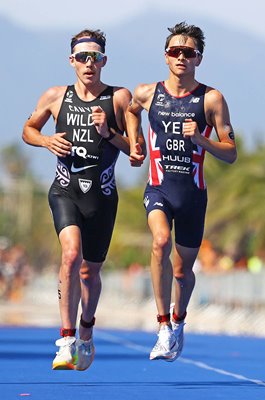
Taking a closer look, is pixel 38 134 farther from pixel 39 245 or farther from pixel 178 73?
pixel 39 245

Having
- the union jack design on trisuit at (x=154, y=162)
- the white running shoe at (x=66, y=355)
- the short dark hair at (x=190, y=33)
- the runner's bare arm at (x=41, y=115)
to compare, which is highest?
the short dark hair at (x=190, y=33)

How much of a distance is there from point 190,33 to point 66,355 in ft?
9.75

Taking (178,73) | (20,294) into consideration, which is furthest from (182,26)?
(20,294)

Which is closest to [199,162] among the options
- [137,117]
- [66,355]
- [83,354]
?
[137,117]

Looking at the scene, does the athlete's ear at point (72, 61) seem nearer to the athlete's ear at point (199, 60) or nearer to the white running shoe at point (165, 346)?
the athlete's ear at point (199, 60)

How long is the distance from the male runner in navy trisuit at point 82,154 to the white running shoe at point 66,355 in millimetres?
83

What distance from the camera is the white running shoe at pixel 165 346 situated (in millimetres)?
12660

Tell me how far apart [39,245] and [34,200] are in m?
33.0

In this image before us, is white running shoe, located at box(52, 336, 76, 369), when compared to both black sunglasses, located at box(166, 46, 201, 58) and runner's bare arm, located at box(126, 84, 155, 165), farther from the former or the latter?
black sunglasses, located at box(166, 46, 201, 58)

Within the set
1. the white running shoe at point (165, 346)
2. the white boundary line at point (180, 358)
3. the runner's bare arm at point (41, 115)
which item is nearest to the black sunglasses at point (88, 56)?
the runner's bare arm at point (41, 115)

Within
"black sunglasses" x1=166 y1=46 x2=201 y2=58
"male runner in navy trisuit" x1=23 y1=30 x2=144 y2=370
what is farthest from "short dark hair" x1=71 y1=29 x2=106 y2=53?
"black sunglasses" x1=166 y1=46 x2=201 y2=58

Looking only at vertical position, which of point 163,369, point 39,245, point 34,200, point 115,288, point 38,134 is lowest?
point 163,369

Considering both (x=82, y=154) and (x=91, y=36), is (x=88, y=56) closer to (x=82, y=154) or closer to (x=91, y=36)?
(x=91, y=36)

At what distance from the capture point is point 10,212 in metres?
186
